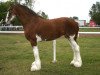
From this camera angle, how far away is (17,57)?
12.6m

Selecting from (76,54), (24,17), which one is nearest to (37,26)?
(24,17)

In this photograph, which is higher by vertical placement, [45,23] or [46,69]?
[45,23]

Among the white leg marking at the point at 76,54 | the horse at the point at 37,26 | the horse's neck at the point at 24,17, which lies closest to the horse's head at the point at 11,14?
the horse at the point at 37,26

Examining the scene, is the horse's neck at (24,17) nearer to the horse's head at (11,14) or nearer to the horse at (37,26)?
the horse at (37,26)

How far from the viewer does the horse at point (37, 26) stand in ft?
31.4

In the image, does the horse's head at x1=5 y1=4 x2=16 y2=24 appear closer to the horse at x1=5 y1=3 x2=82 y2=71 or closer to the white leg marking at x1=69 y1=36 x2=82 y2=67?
the horse at x1=5 y1=3 x2=82 y2=71

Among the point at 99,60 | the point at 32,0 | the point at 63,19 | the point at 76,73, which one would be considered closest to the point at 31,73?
the point at 76,73

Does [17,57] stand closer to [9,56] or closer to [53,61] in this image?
[9,56]

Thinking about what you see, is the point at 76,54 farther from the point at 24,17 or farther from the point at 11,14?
the point at 11,14

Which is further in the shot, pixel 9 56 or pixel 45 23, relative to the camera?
pixel 9 56

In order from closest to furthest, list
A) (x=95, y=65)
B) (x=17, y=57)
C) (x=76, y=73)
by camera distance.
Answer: (x=76, y=73), (x=95, y=65), (x=17, y=57)

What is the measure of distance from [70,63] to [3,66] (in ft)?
7.73

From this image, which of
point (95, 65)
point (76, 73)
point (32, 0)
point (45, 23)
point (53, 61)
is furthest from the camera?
point (32, 0)

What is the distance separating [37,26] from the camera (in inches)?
378
